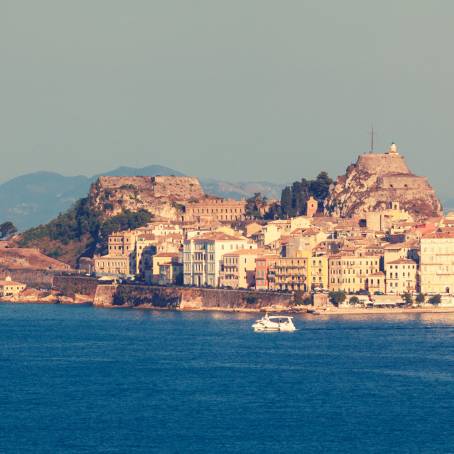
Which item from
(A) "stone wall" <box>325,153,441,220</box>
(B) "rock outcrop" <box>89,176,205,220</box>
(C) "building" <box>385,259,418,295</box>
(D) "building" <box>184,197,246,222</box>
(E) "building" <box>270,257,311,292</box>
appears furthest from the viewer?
(B) "rock outcrop" <box>89,176,205,220</box>

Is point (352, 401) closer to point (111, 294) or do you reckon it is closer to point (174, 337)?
point (174, 337)

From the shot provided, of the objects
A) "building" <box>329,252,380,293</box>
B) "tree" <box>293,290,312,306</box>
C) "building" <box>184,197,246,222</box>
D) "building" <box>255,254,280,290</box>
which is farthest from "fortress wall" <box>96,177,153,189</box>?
"tree" <box>293,290,312,306</box>

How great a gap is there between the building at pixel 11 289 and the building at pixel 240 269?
23.6 metres

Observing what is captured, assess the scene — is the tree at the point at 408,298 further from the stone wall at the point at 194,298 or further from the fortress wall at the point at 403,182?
the fortress wall at the point at 403,182

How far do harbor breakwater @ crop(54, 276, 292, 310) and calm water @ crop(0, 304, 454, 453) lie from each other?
287 inches

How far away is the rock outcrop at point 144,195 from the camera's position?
157 m

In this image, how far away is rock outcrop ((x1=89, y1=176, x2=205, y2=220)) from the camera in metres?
157

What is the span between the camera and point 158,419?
227ft

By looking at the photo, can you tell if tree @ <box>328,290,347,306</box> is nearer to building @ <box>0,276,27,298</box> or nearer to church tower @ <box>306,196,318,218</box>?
building @ <box>0,276,27,298</box>

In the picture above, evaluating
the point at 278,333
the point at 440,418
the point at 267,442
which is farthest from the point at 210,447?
the point at 278,333

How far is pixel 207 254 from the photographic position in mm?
126750

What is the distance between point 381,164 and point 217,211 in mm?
13812

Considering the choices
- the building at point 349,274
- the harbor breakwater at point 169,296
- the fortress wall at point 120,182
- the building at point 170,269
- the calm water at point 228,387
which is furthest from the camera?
the fortress wall at point 120,182

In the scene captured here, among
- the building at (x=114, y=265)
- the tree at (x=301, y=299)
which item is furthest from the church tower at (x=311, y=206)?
the tree at (x=301, y=299)
